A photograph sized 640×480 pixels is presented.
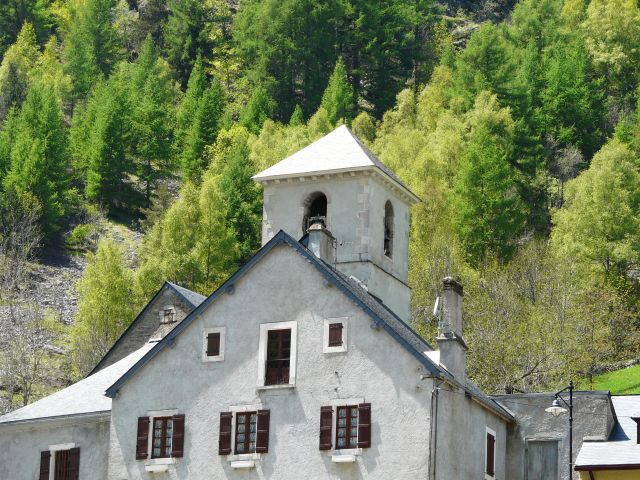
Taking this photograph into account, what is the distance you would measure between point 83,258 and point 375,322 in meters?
73.7

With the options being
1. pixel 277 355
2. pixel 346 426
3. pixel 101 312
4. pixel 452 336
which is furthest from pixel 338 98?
pixel 346 426

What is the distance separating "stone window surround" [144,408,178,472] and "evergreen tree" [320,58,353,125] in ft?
288

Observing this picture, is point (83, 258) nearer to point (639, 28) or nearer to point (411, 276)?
point (411, 276)

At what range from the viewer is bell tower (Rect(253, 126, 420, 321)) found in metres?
54.0

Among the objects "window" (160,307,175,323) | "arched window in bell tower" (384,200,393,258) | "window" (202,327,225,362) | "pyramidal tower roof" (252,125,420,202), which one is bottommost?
"window" (202,327,225,362)

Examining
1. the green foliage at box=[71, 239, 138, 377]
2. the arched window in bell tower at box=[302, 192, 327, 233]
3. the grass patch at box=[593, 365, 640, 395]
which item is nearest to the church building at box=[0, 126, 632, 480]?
the arched window in bell tower at box=[302, 192, 327, 233]

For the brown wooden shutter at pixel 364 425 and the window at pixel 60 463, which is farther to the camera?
the window at pixel 60 463

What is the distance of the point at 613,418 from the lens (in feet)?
150

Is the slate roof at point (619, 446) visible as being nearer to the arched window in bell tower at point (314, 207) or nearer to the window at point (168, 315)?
the arched window in bell tower at point (314, 207)

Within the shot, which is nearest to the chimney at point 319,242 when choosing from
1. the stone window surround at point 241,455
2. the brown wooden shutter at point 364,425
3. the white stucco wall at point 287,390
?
the white stucco wall at point 287,390

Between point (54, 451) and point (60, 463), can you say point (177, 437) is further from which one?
point (54, 451)

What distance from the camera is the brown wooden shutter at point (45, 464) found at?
4716cm

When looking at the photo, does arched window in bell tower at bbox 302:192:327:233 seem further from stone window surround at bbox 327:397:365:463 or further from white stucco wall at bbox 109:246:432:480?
stone window surround at bbox 327:397:365:463

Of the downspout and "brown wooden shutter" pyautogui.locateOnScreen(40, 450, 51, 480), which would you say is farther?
"brown wooden shutter" pyautogui.locateOnScreen(40, 450, 51, 480)
